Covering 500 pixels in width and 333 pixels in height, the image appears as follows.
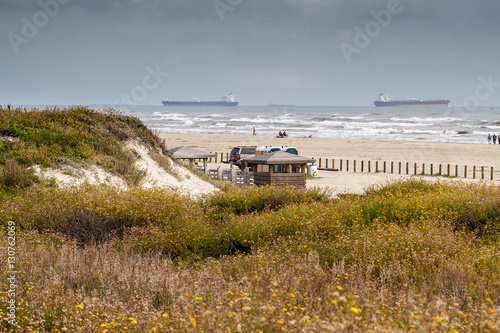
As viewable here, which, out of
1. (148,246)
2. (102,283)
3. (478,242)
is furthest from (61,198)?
(478,242)

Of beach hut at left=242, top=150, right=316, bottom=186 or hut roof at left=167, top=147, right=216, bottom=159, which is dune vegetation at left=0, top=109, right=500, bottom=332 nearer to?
beach hut at left=242, top=150, right=316, bottom=186

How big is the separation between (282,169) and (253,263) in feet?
47.9

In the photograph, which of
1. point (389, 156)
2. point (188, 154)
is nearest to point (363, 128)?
point (389, 156)

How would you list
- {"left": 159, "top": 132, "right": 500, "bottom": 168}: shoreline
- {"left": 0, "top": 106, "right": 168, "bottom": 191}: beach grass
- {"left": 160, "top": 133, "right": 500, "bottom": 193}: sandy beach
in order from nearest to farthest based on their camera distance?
{"left": 0, "top": 106, "right": 168, "bottom": 191}: beach grass
{"left": 160, "top": 133, "right": 500, "bottom": 193}: sandy beach
{"left": 159, "top": 132, "right": 500, "bottom": 168}: shoreline

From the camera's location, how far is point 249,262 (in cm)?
801

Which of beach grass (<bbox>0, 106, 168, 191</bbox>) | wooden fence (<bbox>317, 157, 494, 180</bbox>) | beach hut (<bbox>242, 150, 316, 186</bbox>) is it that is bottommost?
wooden fence (<bbox>317, 157, 494, 180</bbox>)

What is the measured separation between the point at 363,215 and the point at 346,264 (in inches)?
147

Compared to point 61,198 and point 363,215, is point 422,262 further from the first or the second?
point 61,198

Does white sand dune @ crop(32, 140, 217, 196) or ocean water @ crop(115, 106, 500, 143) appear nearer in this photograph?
white sand dune @ crop(32, 140, 217, 196)

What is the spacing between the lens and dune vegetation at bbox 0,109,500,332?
14.5ft

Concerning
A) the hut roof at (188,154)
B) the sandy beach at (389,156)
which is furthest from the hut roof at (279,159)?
the hut roof at (188,154)

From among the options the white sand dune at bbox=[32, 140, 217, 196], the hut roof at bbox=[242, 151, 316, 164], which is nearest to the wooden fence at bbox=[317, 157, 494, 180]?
the hut roof at bbox=[242, 151, 316, 164]

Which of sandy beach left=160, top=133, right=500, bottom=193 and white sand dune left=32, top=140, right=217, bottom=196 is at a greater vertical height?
white sand dune left=32, top=140, right=217, bottom=196

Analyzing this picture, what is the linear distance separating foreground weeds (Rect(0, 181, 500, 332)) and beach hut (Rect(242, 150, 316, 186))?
6.33m
